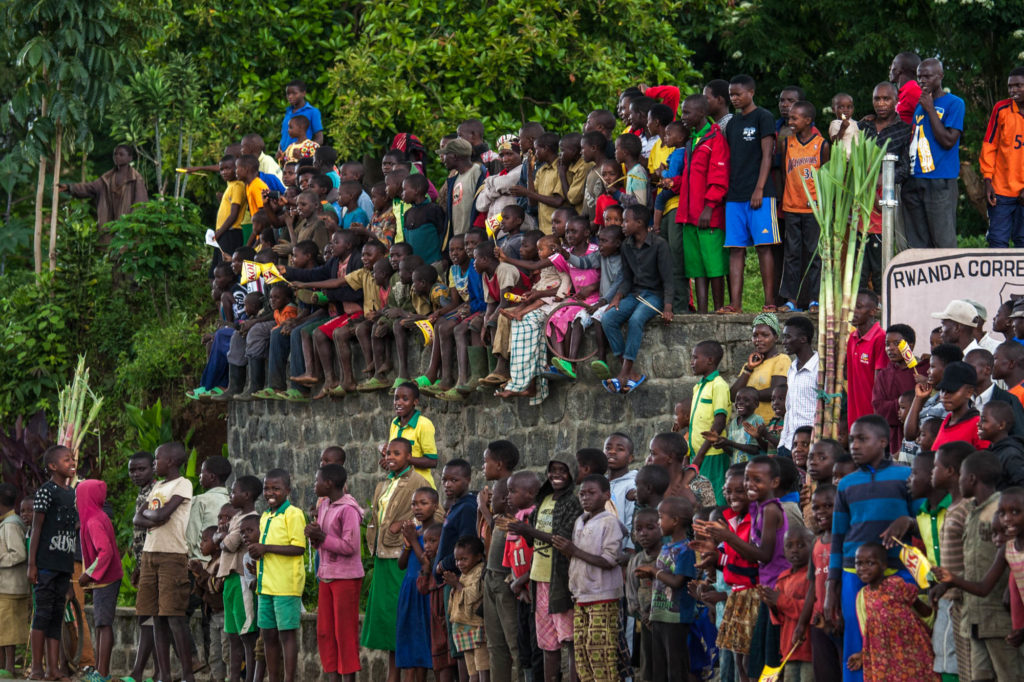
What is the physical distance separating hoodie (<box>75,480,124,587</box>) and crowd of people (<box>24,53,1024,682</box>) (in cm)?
2

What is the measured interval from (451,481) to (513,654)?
124 cm

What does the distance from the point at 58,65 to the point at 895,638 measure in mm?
14282

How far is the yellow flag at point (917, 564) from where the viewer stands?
7945mm

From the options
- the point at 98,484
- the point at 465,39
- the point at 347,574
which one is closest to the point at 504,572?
the point at 347,574

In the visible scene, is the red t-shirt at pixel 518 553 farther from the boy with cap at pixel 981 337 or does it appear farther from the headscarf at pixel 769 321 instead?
the boy with cap at pixel 981 337

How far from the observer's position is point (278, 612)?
38.4 feet

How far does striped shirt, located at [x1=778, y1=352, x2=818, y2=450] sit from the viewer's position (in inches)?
403

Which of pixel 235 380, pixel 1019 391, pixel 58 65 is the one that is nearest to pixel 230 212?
pixel 235 380

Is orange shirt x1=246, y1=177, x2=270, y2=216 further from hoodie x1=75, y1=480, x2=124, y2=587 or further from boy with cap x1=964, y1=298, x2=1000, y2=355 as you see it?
boy with cap x1=964, y1=298, x2=1000, y2=355

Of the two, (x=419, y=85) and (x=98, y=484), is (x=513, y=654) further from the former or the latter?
(x=419, y=85)

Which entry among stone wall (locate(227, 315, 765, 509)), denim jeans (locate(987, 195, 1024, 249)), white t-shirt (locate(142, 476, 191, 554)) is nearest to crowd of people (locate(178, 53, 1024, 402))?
denim jeans (locate(987, 195, 1024, 249))

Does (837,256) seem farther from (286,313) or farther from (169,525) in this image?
(286,313)

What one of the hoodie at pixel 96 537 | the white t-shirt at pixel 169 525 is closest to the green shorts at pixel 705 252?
the white t-shirt at pixel 169 525

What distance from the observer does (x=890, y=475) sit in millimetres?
8430
